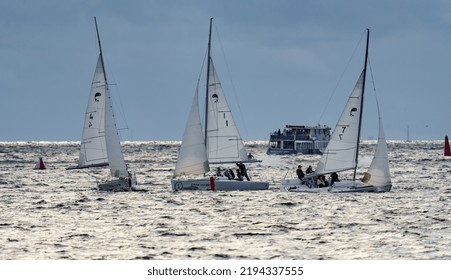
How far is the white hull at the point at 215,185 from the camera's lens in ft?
175

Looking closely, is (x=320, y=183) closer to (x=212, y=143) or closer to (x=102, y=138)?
(x=212, y=143)

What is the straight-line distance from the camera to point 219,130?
2084 inches

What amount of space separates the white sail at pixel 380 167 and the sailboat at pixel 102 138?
1489 centimetres

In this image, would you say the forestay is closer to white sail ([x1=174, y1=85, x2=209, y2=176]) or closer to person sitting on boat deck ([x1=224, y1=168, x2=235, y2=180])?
white sail ([x1=174, y1=85, x2=209, y2=176])

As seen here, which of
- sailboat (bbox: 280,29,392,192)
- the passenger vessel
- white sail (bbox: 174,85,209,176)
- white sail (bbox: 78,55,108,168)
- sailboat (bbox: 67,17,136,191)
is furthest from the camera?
the passenger vessel

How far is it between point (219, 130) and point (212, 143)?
0.90 meters

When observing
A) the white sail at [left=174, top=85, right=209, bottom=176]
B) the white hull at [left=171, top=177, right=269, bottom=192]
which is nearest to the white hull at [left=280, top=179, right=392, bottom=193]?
the white hull at [left=171, top=177, right=269, bottom=192]

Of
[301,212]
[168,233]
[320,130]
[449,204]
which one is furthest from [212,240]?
[320,130]

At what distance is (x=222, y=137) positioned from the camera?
53000mm

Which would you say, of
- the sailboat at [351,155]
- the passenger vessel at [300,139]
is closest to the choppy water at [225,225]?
the sailboat at [351,155]

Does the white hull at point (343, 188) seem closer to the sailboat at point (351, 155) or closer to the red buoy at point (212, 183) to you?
the sailboat at point (351, 155)

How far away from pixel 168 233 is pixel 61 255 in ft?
21.2

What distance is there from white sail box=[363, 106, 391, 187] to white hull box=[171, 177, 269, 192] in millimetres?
7312

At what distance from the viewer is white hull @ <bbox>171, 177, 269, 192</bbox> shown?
5331cm
